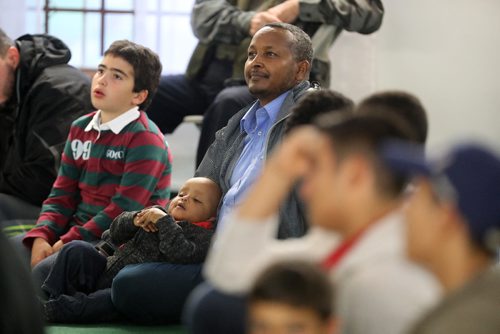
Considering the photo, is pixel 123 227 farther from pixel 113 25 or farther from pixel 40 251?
pixel 113 25

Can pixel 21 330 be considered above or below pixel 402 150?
below

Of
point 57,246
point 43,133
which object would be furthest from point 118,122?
point 43,133

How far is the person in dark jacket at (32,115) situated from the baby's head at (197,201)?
1.01 meters

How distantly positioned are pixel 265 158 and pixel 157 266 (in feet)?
1.80

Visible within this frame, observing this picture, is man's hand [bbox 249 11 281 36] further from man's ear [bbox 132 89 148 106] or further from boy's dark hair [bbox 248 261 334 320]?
boy's dark hair [bbox 248 261 334 320]

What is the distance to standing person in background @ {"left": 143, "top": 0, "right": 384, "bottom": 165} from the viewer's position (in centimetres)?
429

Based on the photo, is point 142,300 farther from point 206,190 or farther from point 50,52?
point 50,52

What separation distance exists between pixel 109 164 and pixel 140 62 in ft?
1.33

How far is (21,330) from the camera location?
1.62 meters

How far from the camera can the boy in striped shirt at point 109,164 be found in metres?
3.47

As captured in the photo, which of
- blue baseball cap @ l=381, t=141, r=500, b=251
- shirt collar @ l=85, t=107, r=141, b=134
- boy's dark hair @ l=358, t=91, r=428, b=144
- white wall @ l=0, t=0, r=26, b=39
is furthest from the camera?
white wall @ l=0, t=0, r=26, b=39

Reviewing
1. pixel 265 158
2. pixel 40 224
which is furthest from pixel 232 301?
pixel 40 224


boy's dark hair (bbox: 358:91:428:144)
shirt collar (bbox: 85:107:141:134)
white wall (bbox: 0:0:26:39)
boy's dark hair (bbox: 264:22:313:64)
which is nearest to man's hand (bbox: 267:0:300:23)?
shirt collar (bbox: 85:107:141:134)

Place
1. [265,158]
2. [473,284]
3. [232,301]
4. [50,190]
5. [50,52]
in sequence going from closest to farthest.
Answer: [473,284] < [232,301] < [265,158] < [50,190] < [50,52]
